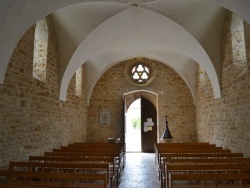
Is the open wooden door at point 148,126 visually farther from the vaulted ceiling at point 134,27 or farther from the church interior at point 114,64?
the vaulted ceiling at point 134,27

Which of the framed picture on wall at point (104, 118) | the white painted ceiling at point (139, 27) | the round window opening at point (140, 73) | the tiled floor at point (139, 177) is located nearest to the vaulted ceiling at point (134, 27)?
the white painted ceiling at point (139, 27)

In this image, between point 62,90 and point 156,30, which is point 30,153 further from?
point 156,30

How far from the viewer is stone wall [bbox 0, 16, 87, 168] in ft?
14.7

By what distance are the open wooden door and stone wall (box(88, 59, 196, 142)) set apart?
2.08 feet

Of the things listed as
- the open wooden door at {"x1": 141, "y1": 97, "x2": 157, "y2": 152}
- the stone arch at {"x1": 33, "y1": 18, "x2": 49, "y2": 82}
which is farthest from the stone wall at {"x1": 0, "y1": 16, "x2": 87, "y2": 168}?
the open wooden door at {"x1": 141, "y1": 97, "x2": 157, "y2": 152}

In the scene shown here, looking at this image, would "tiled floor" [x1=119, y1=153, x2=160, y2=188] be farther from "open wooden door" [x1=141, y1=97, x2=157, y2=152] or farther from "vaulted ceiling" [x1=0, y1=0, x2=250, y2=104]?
"open wooden door" [x1=141, y1=97, x2=157, y2=152]

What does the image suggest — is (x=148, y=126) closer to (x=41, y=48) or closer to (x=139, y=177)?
(x=139, y=177)

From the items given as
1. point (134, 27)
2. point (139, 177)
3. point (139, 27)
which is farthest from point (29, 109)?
point (139, 27)

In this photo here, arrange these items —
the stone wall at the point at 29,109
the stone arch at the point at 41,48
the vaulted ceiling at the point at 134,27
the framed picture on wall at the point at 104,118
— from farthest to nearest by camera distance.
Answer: the framed picture on wall at the point at 104,118, the stone arch at the point at 41,48, the vaulted ceiling at the point at 134,27, the stone wall at the point at 29,109

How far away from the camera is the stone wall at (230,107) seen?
551 cm

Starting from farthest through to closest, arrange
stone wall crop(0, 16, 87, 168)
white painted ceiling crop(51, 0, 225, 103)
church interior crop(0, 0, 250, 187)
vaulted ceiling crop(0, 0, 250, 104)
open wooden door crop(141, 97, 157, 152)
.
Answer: open wooden door crop(141, 97, 157, 152), white painted ceiling crop(51, 0, 225, 103), vaulted ceiling crop(0, 0, 250, 104), church interior crop(0, 0, 250, 187), stone wall crop(0, 16, 87, 168)

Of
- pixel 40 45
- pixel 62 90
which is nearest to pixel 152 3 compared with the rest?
pixel 40 45

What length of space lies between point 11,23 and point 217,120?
6547mm

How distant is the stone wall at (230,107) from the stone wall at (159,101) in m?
2.36
